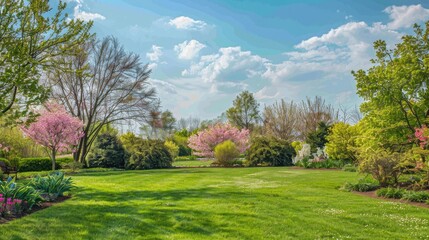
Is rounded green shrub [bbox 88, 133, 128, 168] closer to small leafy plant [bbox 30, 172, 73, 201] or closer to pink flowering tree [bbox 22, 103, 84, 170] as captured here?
pink flowering tree [bbox 22, 103, 84, 170]

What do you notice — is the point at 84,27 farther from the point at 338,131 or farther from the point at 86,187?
the point at 338,131

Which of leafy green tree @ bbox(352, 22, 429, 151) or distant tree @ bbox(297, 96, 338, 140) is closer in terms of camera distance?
leafy green tree @ bbox(352, 22, 429, 151)

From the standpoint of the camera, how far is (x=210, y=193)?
39.4 ft

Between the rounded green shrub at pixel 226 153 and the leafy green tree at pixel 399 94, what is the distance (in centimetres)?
1567

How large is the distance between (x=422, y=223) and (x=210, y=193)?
20.6ft

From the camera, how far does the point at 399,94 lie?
1365 cm

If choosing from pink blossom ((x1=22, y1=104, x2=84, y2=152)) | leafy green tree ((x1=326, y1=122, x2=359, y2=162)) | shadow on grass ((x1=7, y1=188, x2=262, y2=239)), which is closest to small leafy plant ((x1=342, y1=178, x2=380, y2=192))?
shadow on grass ((x1=7, y1=188, x2=262, y2=239))

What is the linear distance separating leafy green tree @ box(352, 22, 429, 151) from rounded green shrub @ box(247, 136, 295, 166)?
15.8 meters

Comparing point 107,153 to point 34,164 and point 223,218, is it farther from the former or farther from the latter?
point 223,218

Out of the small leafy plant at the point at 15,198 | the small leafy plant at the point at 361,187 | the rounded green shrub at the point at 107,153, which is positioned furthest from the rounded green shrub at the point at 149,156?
the small leafy plant at the point at 15,198

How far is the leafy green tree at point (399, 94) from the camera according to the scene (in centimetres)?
1373

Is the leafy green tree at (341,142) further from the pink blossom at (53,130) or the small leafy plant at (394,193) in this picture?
the pink blossom at (53,130)

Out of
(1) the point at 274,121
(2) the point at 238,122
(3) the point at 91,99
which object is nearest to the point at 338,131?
(3) the point at 91,99

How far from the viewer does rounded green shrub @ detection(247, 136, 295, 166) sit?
3036cm
